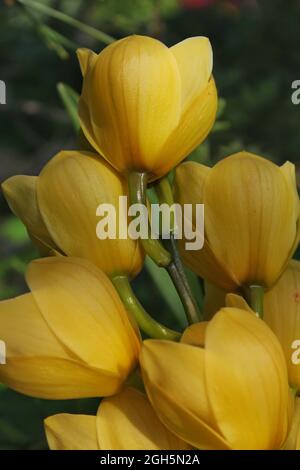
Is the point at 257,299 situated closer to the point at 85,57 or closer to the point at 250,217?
the point at 250,217

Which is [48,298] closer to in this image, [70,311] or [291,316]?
[70,311]

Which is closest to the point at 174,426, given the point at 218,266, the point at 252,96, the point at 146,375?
the point at 146,375

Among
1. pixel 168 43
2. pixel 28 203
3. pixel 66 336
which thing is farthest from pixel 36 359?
pixel 168 43

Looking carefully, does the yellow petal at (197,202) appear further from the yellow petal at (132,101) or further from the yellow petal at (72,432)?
the yellow petal at (72,432)

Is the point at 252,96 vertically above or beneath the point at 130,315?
above

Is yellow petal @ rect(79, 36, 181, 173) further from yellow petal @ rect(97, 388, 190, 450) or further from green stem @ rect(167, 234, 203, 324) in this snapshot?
yellow petal @ rect(97, 388, 190, 450)

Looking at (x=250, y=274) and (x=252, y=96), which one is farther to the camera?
(x=252, y=96)
